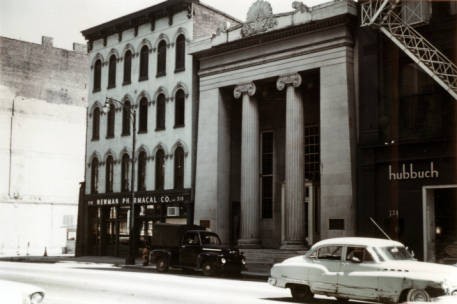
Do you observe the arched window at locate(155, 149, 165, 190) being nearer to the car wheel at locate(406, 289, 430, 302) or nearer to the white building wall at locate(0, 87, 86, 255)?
the white building wall at locate(0, 87, 86, 255)

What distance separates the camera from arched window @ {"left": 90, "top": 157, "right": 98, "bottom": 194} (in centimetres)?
4419

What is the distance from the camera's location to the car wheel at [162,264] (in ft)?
94.2

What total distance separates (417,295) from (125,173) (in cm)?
3024

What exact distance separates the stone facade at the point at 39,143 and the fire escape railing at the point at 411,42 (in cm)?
3542

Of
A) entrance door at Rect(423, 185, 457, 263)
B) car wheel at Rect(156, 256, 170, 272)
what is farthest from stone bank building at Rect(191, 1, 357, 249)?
car wheel at Rect(156, 256, 170, 272)

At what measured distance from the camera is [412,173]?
26.5 m

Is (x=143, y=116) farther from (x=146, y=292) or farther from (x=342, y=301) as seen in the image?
(x=342, y=301)

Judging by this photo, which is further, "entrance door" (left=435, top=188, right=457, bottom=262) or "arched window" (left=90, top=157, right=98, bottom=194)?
"arched window" (left=90, top=157, right=98, bottom=194)

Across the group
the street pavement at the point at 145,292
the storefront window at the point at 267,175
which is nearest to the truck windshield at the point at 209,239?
the street pavement at the point at 145,292

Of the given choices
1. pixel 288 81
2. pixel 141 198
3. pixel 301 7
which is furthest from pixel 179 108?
pixel 301 7

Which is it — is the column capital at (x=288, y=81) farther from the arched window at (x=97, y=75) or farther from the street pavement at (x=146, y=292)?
the arched window at (x=97, y=75)

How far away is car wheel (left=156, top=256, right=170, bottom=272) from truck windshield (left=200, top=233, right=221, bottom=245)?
2202mm

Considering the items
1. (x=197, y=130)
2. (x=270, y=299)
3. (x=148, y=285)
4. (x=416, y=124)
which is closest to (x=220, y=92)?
(x=197, y=130)

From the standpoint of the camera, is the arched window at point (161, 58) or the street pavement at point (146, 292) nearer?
the street pavement at point (146, 292)
